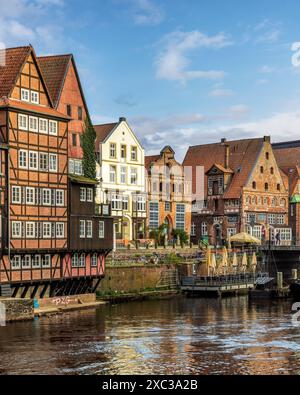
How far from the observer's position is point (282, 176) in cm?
10850

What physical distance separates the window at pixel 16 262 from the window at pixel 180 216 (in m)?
39.7

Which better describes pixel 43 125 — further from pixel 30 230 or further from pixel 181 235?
pixel 181 235

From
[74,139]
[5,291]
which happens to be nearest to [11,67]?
[74,139]

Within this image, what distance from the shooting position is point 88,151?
72688 mm

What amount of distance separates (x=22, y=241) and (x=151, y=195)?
35096 millimetres

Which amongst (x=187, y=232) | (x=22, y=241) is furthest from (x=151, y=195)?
(x=22, y=241)

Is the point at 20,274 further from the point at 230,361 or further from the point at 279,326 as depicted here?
the point at 230,361

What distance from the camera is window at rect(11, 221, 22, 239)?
5603 cm

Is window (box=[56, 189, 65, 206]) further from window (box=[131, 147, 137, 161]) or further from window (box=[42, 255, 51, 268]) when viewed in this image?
window (box=[131, 147, 137, 161])

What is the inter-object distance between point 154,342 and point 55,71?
33.4m

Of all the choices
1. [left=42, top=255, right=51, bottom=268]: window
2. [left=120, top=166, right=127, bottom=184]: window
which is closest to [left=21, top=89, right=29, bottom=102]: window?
[left=42, top=255, right=51, bottom=268]: window

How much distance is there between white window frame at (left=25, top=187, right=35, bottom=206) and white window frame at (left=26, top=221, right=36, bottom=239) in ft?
4.70

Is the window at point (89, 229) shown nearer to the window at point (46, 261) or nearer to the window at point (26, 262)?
the window at point (46, 261)

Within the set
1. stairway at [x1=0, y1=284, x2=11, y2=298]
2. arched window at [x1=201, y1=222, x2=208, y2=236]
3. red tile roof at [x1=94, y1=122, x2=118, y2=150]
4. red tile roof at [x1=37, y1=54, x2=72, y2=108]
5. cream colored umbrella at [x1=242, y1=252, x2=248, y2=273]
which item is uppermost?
red tile roof at [x1=37, y1=54, x2=72, y2=108]
